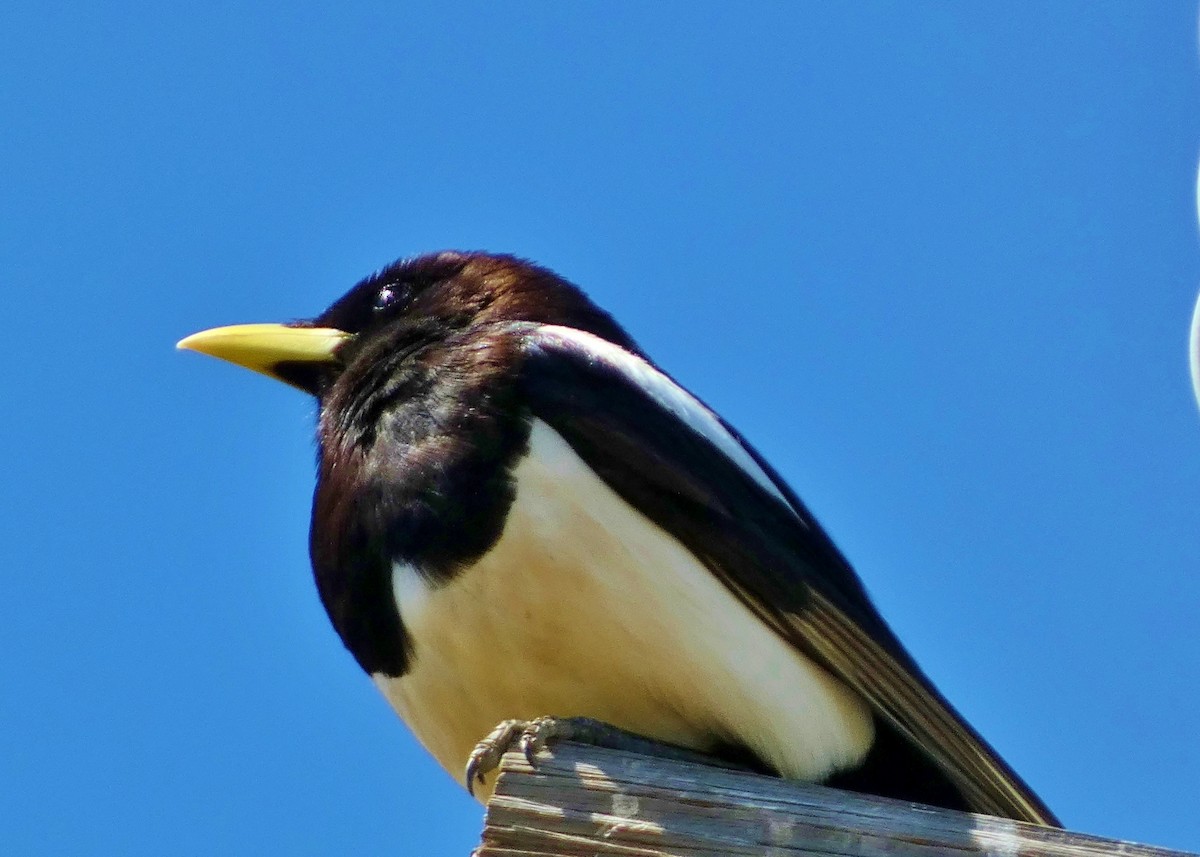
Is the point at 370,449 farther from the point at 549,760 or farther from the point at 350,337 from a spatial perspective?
the point at 549,760

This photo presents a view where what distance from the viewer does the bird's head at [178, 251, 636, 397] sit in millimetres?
4219

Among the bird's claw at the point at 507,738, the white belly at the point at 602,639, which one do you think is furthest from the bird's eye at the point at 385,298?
the bird's claw at the point at 507,738

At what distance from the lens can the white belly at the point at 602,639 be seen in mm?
3273

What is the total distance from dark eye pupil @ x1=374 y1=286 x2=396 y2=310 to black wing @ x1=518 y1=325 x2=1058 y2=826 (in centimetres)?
83

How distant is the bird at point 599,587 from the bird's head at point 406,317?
39 cm

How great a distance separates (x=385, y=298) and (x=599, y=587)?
1.52 meters

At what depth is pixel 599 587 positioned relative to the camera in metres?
3.27

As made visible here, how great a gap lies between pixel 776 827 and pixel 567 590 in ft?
3.02

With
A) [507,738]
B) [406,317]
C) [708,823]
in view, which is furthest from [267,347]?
[708,823]

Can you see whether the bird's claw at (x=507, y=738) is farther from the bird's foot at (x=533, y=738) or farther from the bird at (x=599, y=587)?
the bird at (x=599, y=587)

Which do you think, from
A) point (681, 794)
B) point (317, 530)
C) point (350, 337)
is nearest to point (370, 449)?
point (317, 530)

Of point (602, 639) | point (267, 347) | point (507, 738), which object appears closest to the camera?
point (507, 738)

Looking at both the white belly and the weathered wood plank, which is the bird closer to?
the white belly

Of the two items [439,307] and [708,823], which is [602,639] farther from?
[439,307]
